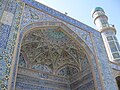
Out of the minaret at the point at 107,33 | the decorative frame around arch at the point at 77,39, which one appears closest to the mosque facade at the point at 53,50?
the decorative frame around arch at the point at 77,39

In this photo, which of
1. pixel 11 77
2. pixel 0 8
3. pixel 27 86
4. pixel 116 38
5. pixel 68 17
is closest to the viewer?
pixel 11 77

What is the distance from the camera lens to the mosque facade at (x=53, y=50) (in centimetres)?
557

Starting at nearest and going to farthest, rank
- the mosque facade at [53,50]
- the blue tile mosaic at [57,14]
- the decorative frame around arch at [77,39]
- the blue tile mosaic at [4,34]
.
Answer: the blue tile mosaic at [4,34] → the mosque facade at [53,50] → the decorative frame around arch at [77,39] → the blue tile mosaic at [57,14]

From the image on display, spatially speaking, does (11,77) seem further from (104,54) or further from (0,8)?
(104,54)

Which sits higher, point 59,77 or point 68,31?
point 68,31

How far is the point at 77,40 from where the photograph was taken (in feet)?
22.6

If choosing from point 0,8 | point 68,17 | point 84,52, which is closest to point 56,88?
point 84,52

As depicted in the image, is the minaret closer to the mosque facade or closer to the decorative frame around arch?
the mosque facade

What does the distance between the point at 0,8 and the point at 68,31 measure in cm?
286

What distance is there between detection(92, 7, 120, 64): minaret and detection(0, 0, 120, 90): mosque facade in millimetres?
1956

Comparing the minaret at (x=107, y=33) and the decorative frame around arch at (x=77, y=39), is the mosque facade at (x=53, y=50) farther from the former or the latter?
the minaret at (x=107, y=33)

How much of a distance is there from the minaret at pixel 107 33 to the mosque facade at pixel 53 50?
1956 millimetres

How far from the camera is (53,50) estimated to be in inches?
297

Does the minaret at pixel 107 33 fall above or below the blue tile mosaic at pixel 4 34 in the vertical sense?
above
